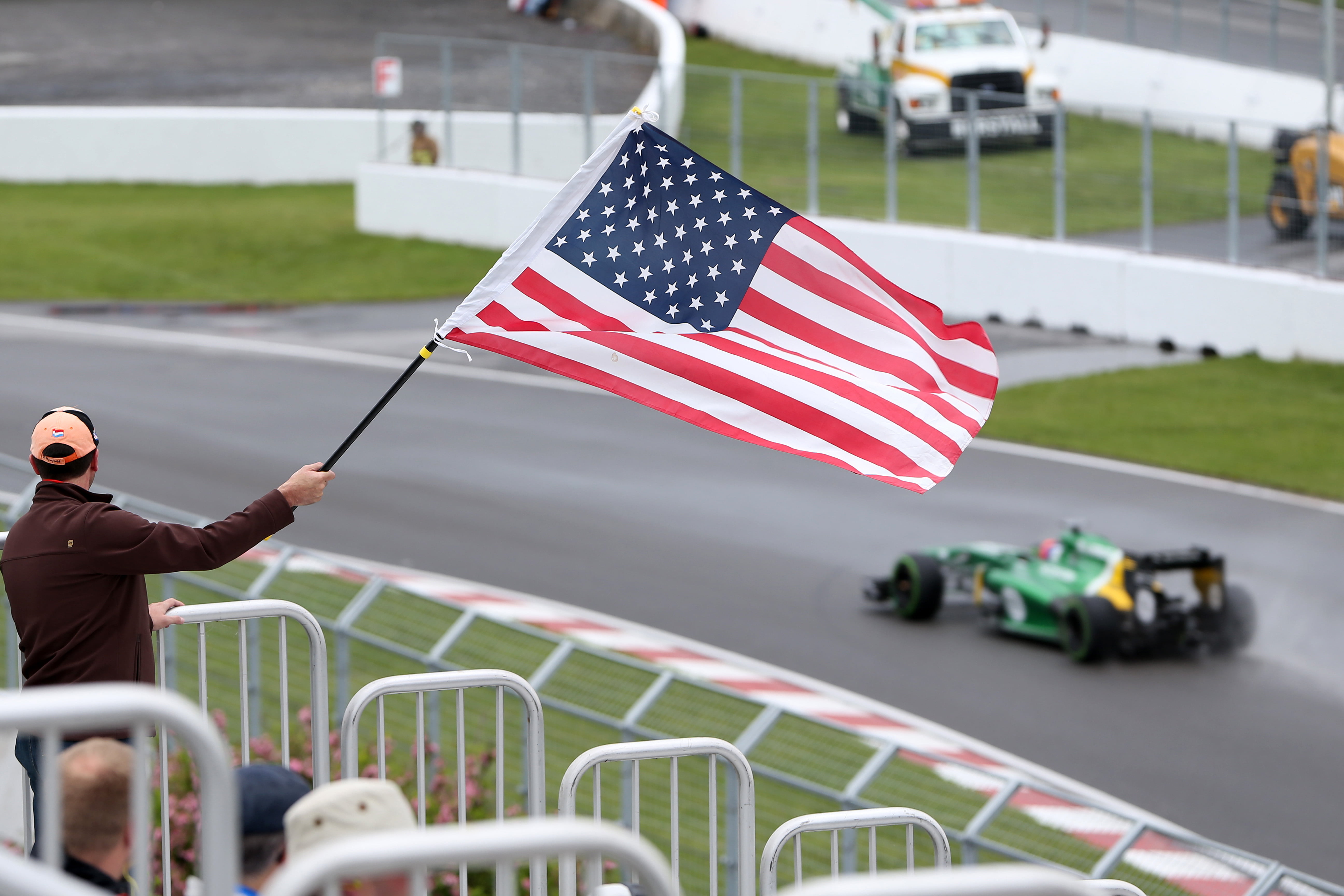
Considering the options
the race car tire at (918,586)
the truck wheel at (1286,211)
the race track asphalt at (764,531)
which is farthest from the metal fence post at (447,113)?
the race car tire at (918,586)

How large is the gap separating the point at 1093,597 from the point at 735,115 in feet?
49.1

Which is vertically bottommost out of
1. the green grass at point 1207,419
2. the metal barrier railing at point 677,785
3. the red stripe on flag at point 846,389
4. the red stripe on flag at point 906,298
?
the green grass at point 1207,419

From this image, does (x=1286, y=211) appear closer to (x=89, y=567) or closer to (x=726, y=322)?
(x=726, y=322)

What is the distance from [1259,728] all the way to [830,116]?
14.9 meters

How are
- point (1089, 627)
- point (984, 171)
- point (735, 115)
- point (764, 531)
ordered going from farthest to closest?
point (735, 115) → point (984, 171) → point (764, 531) → point (1089, 627)

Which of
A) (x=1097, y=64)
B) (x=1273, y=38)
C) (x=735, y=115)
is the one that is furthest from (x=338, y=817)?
(x=1097, y=64)

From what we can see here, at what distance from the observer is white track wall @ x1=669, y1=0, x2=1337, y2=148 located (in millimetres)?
33438

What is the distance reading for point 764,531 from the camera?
15117mm

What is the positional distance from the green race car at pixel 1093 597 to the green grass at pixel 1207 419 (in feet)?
13.5

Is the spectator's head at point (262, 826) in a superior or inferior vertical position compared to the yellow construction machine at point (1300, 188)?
superior

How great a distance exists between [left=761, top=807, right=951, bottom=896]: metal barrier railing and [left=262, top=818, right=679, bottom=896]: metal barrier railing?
8.90 feet

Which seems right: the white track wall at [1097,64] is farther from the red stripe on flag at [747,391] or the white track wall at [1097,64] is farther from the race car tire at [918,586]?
the red stripe on flag at [747,391]

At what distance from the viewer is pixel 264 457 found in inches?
658

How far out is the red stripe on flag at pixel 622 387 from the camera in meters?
5.66
